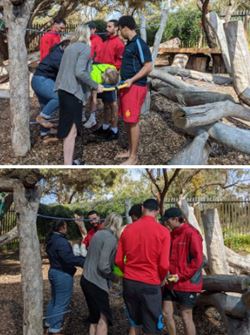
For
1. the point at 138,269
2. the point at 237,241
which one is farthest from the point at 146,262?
the point at 237,241

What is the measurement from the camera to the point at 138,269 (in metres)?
4.20

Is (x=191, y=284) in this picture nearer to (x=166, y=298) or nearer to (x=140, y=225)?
(x=166, y=298)

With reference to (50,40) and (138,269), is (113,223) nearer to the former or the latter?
(138,269)

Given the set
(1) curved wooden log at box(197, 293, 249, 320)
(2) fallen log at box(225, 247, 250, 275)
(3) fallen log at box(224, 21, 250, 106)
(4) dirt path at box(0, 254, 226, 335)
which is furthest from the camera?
(3) fallen log at box(224, 21, 250, 106)

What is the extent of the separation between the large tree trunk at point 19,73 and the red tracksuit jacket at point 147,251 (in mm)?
2483

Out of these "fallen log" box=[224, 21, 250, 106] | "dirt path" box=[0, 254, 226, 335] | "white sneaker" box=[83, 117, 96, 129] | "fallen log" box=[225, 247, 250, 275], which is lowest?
"dirt path" box=[0, 254, 226, 335]

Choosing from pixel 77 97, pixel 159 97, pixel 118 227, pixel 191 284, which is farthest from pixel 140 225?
pixel 159 97

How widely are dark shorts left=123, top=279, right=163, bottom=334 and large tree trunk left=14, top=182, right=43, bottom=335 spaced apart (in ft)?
3.26

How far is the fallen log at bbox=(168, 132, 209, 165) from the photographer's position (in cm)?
609

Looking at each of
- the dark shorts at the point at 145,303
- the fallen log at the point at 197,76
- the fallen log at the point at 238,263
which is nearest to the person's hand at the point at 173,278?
the dark shorts at the point at 145,303

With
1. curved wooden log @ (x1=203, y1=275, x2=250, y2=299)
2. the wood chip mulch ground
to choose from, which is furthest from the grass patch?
curved wooden log @ (x1=203, y1=275, x2=250, y2=299)

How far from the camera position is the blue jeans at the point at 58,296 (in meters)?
5.27

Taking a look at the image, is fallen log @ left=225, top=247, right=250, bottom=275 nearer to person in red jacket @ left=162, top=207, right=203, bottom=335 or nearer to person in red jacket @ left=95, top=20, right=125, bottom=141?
person in red jacket @ left=162, top=207, right=203, bottom=335

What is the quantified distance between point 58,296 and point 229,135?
270 cm
